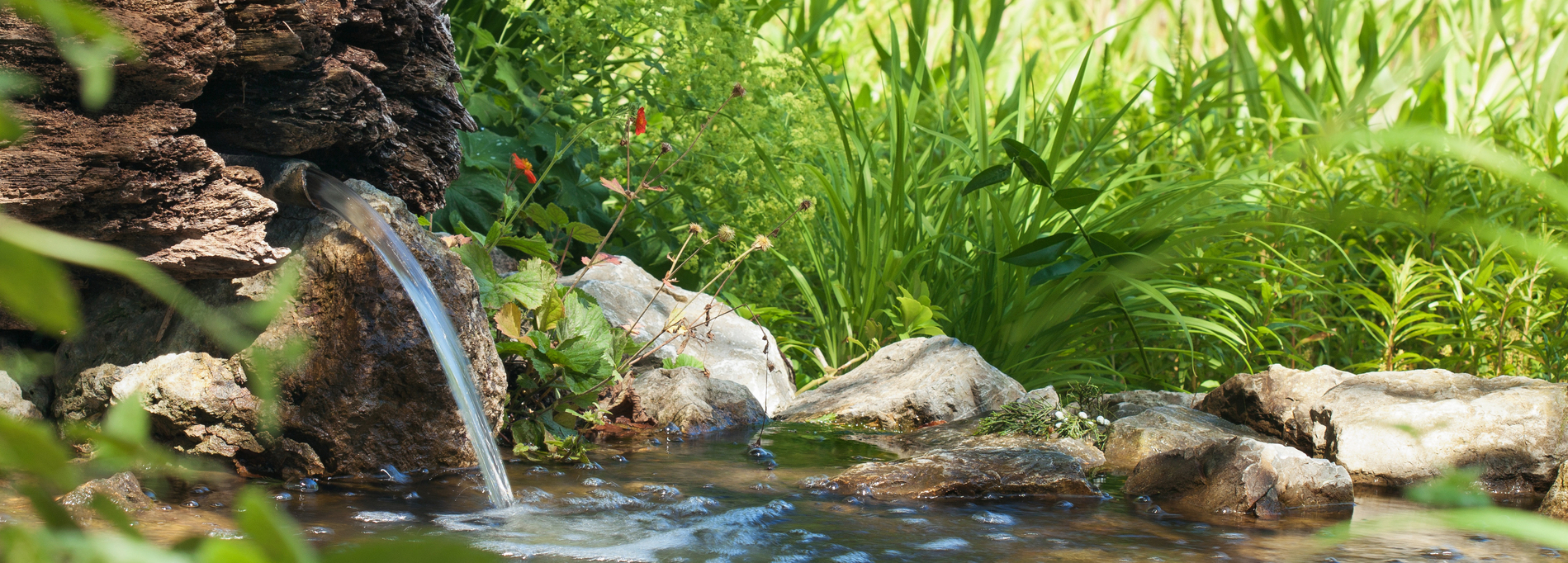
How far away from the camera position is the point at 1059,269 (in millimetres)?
4008

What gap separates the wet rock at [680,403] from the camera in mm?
3555

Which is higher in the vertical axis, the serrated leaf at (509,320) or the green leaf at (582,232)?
the green leaf at (582,232)

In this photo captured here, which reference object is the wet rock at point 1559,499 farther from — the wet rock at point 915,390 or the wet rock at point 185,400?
the wet rock at point 185,400

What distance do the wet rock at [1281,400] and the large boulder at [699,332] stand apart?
169 cm

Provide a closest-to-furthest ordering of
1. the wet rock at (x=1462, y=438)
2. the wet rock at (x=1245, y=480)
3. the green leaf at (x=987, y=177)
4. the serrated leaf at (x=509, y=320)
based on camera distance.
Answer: the wet rock at (x=1245, y=480)
the serrated leaf at (x=509, y=320)
the wet rock at (x=1462, y=438)
the green leaf at (x=987, y=177)

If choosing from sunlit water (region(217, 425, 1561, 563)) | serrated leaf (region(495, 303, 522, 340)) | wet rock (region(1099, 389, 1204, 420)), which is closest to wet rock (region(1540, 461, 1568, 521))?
sunlit water (region(217, 425, 1561, 563))

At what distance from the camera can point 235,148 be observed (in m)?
2.60

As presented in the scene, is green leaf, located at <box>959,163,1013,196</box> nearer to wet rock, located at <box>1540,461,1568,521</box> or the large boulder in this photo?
the large boulder

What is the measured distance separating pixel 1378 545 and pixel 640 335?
8.69 ft

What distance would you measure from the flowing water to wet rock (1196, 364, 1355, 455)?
2615 mm

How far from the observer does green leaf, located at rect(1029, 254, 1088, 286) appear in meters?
4.00

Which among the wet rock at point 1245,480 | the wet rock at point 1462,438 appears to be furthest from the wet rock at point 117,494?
the wet rock at point 1462,438

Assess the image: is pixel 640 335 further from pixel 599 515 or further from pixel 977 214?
pixel 599 515

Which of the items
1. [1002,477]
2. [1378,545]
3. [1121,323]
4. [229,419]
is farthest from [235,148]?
[1121,323]
